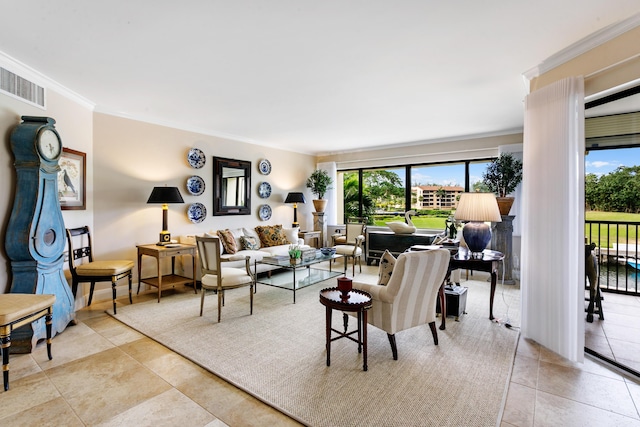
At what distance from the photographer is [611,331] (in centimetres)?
307

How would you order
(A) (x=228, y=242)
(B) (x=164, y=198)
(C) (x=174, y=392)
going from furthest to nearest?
(A) (x=228, y=242)
(B) (x=164, y=198)
(C) (x=174, y=392)

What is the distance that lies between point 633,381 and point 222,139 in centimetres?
618

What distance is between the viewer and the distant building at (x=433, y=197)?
21.7 feet

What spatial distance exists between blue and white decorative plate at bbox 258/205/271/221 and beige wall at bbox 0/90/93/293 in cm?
308

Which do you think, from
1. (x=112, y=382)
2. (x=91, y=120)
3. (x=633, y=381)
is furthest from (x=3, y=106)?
(x=633, y=381)

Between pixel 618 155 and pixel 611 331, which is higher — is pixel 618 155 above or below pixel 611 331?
above

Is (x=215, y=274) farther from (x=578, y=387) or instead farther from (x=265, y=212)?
(x=578, y=387)

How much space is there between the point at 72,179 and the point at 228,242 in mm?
2253

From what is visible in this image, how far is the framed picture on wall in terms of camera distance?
3.65 m

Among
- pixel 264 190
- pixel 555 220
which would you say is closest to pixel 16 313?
pixel 555 220

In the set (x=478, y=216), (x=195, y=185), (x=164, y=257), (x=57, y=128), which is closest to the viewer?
(x=478, y=216)

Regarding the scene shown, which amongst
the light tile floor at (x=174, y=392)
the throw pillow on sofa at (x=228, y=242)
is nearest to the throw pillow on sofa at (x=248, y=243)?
the throw pillow on sofa at (x=228, y=242)

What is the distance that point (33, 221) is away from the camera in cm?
285

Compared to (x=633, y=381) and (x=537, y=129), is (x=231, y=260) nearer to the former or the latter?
(x=537, y=129)
